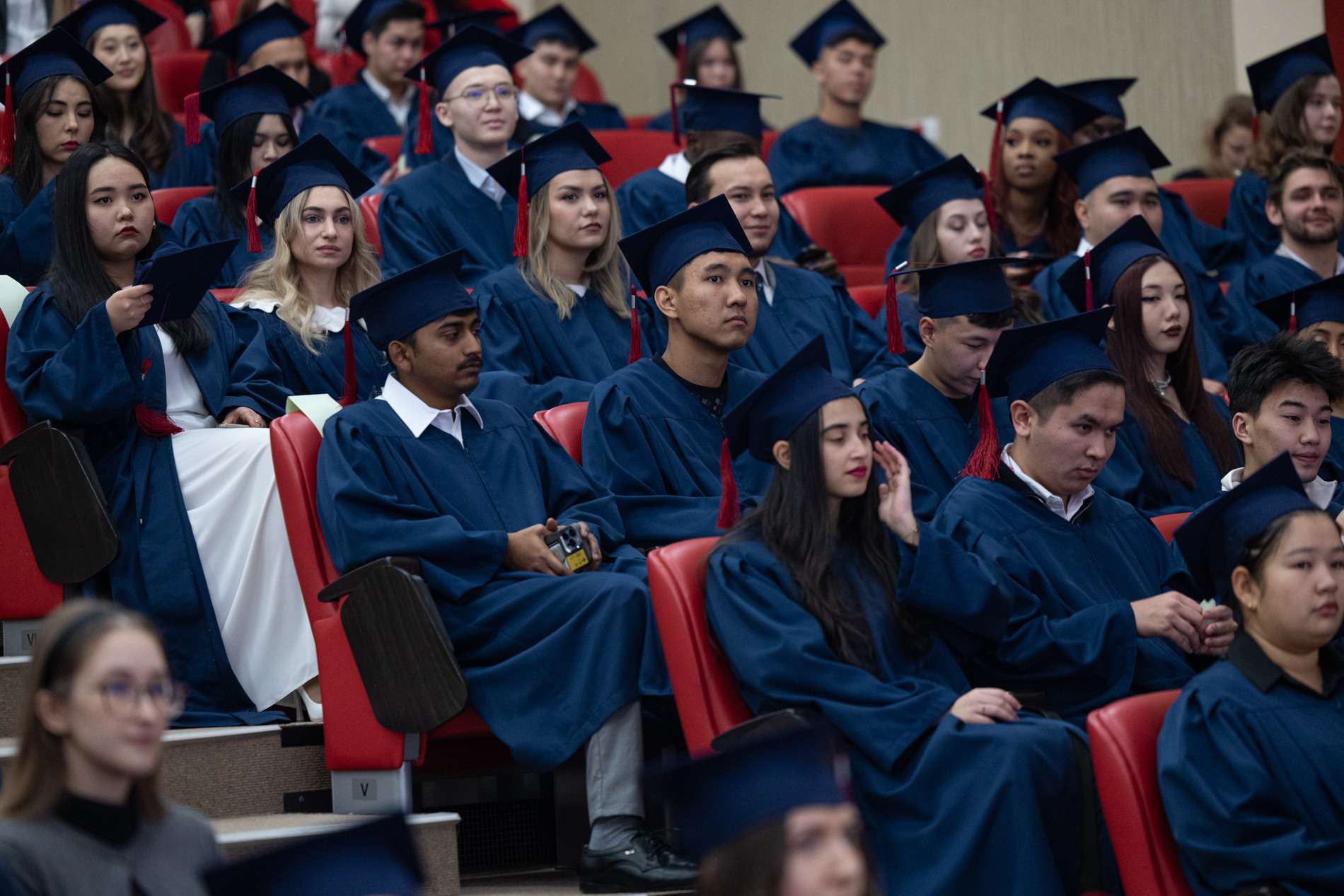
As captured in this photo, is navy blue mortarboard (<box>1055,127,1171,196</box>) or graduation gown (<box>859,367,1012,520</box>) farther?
navy blue mortarboard (<box>1055,127,1171,196</box>)

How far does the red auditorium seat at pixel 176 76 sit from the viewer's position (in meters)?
7.82

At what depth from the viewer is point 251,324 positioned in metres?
4.86

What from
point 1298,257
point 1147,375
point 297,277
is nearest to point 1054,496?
point 1147,375

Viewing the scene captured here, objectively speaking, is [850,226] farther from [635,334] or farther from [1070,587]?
[1070,587]

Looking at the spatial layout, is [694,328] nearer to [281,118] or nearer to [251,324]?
[251,324]

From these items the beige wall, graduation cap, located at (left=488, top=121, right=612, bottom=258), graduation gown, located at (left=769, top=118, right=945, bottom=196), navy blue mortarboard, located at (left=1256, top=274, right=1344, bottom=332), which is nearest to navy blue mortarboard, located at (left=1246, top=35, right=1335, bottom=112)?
the beige wall

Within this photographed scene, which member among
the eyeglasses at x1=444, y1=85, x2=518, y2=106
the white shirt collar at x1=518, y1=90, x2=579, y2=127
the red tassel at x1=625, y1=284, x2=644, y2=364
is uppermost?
the white shirt collar at x1=518, y1=90, x2=579, y2=127

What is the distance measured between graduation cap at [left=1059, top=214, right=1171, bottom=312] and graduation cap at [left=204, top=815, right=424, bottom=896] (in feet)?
11.3

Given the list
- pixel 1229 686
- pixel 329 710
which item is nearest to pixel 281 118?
pixel 329 710

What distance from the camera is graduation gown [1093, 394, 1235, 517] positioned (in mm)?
4527

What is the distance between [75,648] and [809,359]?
1735mm

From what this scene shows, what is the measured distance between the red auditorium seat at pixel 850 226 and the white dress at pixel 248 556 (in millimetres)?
3279

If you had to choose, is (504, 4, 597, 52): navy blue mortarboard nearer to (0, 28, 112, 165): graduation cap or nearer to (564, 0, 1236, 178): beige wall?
(564, 0, 1236, 178): beige wall

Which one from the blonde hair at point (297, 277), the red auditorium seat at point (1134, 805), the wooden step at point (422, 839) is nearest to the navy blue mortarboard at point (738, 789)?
the red auditorium seat at point (1134, 805)
